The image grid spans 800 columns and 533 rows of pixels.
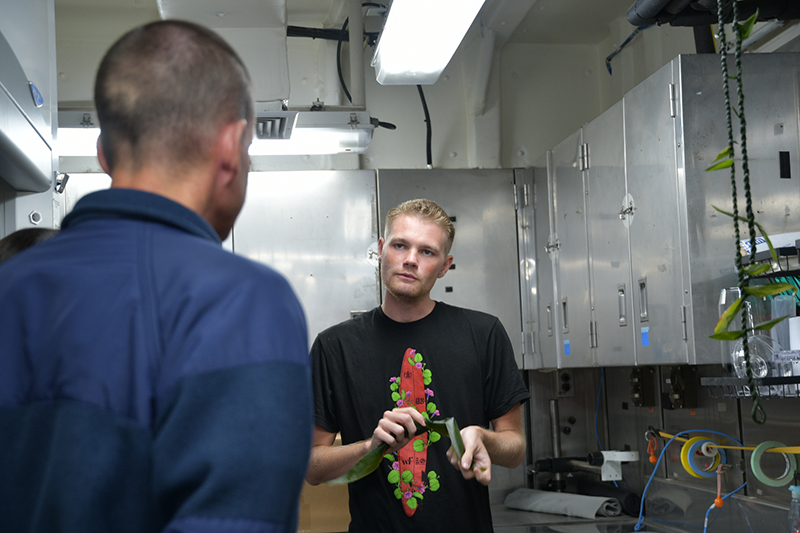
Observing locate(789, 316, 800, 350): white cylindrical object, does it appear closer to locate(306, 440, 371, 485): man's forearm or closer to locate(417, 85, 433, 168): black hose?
locate(306, 440, 371, 485): man's forearm

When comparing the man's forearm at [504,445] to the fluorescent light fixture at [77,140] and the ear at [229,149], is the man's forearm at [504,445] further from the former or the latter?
the fluorescent light fixture at [77,140]

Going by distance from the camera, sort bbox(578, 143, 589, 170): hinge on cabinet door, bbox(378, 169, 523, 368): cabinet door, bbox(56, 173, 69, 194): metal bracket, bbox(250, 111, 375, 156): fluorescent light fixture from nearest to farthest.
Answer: bbox(56, 173, 69, 194): metal bracket < bbox(578, 143, 589, 170): hinge on cabinet door < bbox(250, 111, 375, 156): fluorescent light fixture < bbox(378, 169, 523, 368): cabinet door

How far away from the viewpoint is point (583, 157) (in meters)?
3.05

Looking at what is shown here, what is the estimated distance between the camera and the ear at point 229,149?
693 millimetres

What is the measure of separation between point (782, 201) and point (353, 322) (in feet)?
4.59

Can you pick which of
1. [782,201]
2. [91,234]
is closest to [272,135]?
[782,201]

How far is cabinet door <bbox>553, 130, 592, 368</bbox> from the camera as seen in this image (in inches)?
121

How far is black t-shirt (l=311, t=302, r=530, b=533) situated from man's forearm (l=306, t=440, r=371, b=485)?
81 millimetres

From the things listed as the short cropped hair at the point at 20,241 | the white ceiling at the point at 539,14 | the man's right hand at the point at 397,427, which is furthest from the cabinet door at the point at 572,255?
the short cropped hair at the point at 20,241

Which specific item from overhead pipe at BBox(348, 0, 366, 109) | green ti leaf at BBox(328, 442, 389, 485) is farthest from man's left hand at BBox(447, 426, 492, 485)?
overhead pipe at BBox(348, 0, 366, 109)

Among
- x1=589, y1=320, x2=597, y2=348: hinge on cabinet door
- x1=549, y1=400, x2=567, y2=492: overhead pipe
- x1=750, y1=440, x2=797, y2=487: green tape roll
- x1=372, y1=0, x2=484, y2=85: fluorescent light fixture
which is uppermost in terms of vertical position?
x1=372, y1=0, x2=484, y2=85: fluorescent light fixture

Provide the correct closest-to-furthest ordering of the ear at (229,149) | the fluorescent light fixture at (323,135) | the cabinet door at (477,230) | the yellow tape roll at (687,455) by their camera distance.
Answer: the ear at (229,149) → the yellow tape roll at (687,455) → the fluorescent light fixture at (323,135) → the cabinet door at (477,230)

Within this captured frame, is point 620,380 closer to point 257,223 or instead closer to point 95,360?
point 257,223

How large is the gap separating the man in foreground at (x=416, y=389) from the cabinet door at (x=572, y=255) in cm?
134
